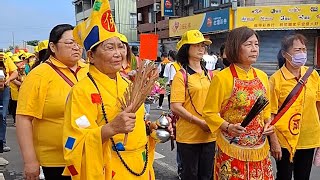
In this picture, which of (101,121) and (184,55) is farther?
(184,55)

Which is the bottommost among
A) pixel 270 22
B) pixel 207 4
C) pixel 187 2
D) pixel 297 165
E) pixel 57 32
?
pixel 297 165

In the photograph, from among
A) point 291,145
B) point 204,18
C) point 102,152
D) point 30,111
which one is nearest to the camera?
point 102,152

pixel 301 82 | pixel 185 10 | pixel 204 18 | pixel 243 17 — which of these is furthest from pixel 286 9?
pixel 301 82

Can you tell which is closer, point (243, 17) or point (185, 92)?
point (185, 92)

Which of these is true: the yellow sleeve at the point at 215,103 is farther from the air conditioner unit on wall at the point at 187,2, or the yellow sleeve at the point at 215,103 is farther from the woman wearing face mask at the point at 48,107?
the air conditioner unit on wall at the point at 187,2

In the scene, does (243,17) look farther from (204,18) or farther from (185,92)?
(185,92)

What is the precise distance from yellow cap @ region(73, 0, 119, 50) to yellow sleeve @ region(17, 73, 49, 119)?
2.29 feet

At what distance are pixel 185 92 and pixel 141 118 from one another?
5.28 feet

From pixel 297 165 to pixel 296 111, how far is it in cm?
58

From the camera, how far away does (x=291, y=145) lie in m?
3.81

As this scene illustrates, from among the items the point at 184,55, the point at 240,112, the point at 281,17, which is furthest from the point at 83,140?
the point at 281,17

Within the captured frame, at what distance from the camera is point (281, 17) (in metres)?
19.2

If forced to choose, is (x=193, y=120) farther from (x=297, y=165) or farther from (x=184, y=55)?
(x=297, y=165)

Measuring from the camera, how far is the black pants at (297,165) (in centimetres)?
397
